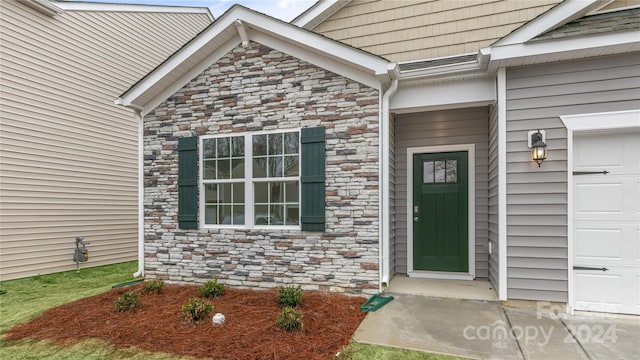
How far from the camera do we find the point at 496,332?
3.30m

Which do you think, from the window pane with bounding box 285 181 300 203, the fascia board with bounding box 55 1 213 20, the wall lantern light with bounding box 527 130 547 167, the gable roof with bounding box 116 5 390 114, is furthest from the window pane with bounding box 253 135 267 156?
the fascia board with bounding box 55 1 213 20

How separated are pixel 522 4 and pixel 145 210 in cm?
696

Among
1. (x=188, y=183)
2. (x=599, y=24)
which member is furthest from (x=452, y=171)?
(x=188, y=183)

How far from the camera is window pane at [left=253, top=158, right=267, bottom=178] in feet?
16.4

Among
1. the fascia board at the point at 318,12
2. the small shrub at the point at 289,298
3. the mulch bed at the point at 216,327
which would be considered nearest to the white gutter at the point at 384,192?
the mulch bed at the point at 216,327

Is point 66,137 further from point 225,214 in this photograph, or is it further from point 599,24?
point 599,24

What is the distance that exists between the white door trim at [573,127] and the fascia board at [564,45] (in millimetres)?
739

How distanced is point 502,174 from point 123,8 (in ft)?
31.1

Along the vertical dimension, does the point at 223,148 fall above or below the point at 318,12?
below

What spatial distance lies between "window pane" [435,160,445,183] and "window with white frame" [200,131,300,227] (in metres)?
2.39

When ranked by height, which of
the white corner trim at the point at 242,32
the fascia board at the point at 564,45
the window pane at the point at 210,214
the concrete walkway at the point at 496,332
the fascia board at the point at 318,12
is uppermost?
the fascia board at the point at 318,12

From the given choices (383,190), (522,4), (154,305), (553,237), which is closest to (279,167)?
(383,190)

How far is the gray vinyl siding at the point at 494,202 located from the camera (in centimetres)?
439

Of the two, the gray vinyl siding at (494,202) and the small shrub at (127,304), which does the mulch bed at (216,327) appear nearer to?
the small shrub at (127,304)
